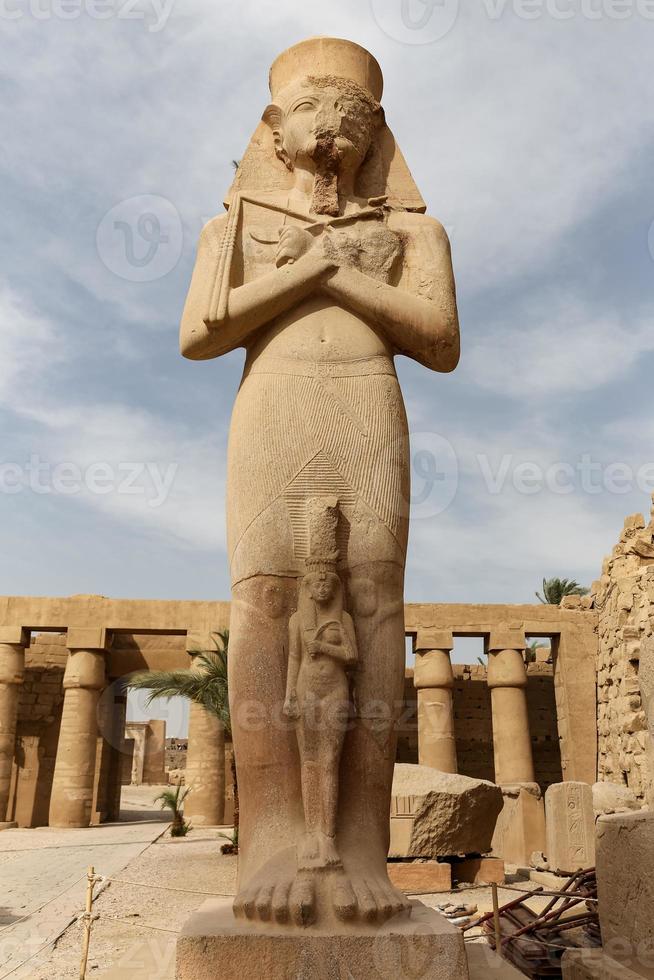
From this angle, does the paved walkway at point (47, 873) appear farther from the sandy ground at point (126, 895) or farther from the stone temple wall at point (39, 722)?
the stone temple wall at point (39, 722)

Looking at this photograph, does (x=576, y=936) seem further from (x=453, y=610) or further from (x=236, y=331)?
(x=453, y=610)

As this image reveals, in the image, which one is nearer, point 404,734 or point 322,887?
point 322,887

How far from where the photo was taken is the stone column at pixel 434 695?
16000mm

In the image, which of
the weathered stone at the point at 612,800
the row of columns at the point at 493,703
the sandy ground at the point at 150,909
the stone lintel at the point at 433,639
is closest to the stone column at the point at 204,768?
the sandy ground at the point at 150,909

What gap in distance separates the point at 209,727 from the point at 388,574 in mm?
14694

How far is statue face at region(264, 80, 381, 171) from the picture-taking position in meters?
3.33

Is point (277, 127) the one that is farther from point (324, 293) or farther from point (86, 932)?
point (86, 932)

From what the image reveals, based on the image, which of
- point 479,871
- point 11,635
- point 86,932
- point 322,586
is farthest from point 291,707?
point 11,635

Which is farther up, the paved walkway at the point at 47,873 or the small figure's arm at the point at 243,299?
the small figure's arm at the point at 243,299

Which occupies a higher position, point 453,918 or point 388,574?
point 388,574

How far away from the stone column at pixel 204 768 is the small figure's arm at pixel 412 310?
1391cm

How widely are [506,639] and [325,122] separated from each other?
48.9ft

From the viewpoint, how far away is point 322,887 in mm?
2355

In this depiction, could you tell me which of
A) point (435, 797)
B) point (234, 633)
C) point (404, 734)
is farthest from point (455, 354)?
point (404, 734)
